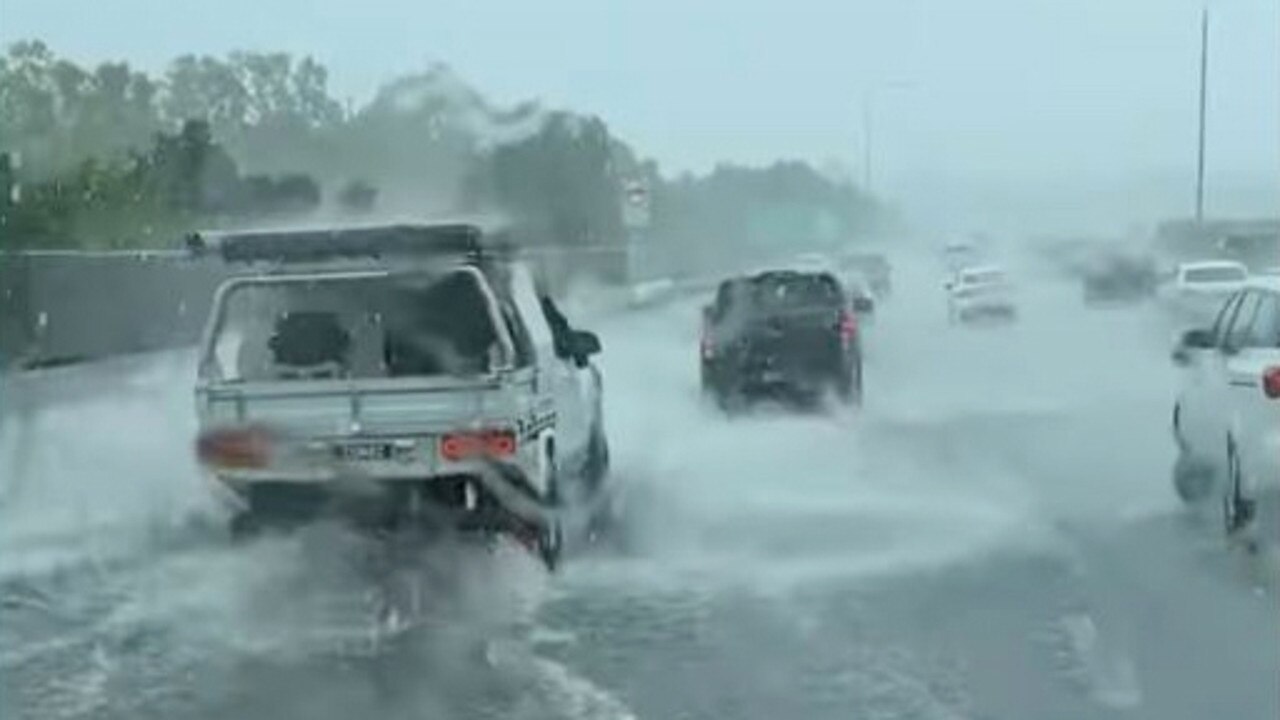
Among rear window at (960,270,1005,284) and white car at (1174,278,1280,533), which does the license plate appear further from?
rear window at (960,270,1005,284)

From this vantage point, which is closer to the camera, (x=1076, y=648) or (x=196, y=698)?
(x=196, y=698)

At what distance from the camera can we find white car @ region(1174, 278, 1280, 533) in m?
12.4

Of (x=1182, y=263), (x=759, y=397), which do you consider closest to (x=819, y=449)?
(x=759, y=397)

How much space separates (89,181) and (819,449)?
6594 mm

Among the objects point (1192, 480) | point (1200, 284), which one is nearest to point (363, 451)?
point (1192, 480)

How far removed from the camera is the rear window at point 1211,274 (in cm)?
3719

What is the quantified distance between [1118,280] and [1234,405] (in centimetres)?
2483

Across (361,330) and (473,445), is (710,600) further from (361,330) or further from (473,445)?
(361,330)

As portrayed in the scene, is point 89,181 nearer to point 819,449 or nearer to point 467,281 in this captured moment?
point 819,449

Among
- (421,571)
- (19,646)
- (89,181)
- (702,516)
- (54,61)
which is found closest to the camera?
(19,646)

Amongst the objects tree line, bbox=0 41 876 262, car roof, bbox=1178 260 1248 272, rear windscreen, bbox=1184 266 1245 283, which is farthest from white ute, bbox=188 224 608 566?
car roof, bbox=1178 260 1248 272

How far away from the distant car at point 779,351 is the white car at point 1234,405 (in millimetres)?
8370

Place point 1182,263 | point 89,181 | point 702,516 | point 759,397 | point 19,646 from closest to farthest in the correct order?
1. point 19,646
2. point 702,516
3. point 89,181
4. point 759,397
5. point 1182,263

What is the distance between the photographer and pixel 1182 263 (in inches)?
1512
